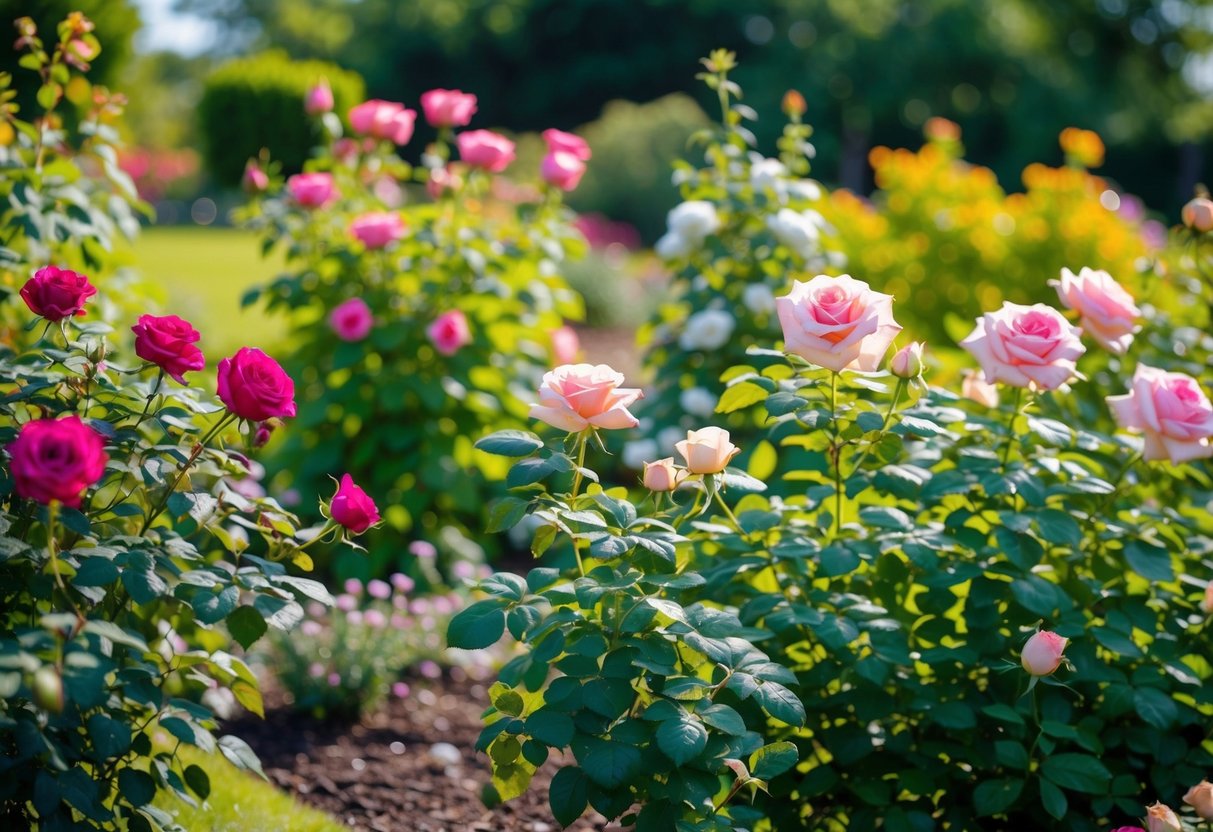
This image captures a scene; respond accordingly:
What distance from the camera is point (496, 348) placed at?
3.72 meters

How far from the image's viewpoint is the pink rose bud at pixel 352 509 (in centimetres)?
156

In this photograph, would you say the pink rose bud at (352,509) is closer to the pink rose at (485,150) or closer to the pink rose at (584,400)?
the pink rose at (584,400)

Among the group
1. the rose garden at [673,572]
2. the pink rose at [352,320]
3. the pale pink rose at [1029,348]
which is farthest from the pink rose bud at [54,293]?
the pink rose at [352,320]

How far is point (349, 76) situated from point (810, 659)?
34.3ft

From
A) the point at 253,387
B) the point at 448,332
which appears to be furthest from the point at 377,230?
the point at 253,387

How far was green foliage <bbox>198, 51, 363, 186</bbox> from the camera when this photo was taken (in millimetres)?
13336

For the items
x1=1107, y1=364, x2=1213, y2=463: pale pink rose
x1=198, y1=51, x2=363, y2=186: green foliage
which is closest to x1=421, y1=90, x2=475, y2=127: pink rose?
x1=1107, y1=364, x2=1213, y2=463: pale pink rose

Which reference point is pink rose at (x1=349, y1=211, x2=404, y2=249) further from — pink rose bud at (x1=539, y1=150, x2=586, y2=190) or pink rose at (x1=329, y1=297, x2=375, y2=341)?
pink rose bud at (x1=539, y1=150, x2=586, y2=190)

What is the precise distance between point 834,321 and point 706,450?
289 mm

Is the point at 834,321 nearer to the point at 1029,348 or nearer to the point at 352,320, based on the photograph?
the point at 1029,348

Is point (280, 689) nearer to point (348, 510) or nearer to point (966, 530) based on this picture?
point (348, 510)

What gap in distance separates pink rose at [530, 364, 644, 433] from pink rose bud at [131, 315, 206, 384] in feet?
1.62

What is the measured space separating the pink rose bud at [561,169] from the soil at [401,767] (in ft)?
5.21

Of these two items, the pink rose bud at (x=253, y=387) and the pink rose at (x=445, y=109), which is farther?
the pink rose at (x=445, y=109)
